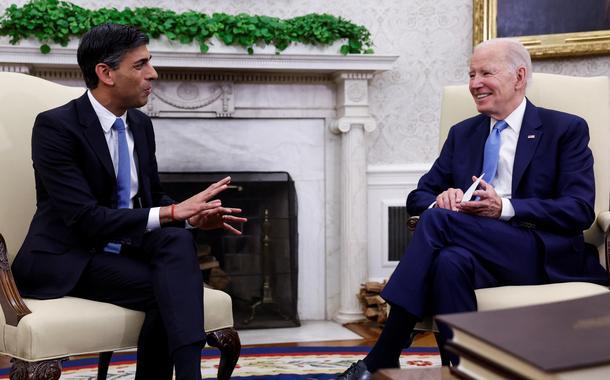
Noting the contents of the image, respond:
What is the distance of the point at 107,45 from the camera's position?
8.40 ft

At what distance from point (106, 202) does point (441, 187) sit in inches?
53.8

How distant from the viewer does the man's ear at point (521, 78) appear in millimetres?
2961

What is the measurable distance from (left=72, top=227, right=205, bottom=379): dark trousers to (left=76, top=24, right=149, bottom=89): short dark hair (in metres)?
0.65

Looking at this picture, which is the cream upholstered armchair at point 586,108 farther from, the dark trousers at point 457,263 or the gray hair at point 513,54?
the dark trousers at point 457,263

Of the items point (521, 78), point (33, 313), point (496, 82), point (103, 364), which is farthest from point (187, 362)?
point (521, 78)

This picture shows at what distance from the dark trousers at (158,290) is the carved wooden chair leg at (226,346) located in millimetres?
159

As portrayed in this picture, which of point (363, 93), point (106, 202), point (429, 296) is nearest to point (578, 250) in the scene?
point (429, 296)

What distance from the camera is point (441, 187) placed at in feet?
10.1

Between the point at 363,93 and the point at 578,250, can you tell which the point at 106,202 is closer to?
the point at 578,250

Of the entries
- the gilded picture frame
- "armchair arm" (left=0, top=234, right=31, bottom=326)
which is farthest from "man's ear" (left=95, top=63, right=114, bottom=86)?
the gilded picture frame

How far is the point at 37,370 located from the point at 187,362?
424 mm

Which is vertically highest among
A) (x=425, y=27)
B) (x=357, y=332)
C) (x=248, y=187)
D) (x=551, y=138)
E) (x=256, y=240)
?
(x=425, y=27)

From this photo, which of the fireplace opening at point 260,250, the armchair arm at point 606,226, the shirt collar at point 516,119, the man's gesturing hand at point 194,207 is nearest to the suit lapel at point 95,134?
the man's gesturing hand at point 194,207

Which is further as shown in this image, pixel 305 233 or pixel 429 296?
pixel 305 233
